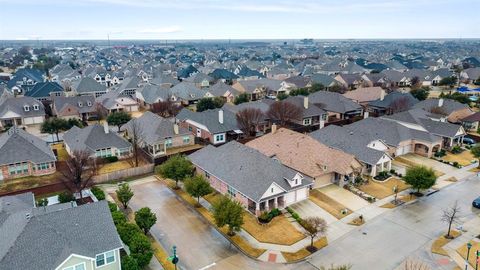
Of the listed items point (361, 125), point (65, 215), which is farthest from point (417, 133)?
point (65, 215)

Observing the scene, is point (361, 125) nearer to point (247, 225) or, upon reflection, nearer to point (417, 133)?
point (417, 133)

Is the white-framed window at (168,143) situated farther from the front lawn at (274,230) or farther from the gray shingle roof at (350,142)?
the front lawn at (274,230)

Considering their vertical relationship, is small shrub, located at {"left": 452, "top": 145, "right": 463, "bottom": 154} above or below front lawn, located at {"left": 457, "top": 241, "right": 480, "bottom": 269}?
above

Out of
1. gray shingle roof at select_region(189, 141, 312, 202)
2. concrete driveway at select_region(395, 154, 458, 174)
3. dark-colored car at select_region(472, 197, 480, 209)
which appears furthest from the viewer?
concrete driveway at select_region(395, 154, 458, 174)

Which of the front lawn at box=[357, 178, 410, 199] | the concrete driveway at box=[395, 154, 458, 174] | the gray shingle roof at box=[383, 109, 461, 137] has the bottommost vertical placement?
the front lawn at box=[357, 178, 410, 199]

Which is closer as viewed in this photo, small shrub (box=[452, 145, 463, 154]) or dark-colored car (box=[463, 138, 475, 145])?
small shrub (box=[452, 145, 463, 154])

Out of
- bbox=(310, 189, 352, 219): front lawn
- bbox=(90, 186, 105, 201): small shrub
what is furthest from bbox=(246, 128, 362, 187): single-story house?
bbox=(90, 186, 105, 201): small shrub

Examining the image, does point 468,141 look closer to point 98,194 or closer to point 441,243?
point 441,243

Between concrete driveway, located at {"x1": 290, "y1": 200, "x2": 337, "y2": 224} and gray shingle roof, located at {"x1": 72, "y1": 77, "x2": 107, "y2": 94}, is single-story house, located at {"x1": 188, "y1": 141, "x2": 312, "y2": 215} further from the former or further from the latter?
gray shingle roof, located at {"x1": 72, "y1": 77, "x2": 107, "y2": 94}
